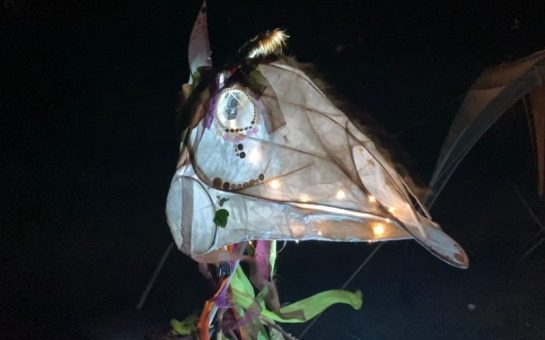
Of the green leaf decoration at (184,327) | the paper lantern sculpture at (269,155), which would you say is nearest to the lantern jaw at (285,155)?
the paper lantern sculpture at (269,155)

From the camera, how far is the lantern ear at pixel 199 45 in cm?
85

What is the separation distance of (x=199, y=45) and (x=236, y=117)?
0.14m

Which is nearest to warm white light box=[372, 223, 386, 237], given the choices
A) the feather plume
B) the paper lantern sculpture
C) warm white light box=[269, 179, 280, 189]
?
the paper lantern sculpture

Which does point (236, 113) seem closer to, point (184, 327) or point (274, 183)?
point (274, 183)

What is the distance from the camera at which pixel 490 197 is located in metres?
1.24

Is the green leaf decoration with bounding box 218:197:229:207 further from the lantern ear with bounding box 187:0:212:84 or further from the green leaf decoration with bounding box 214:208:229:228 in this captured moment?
the lantern ear with bounding box 187:0:212:84

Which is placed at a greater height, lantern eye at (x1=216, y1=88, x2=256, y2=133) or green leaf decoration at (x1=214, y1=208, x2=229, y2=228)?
lantern eye at (x1=216, y1=88, x2=256, y2=133)

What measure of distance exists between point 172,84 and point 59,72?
247 mm

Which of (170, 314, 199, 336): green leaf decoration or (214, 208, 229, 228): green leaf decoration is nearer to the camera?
(214, 208, 229, 228): green leaf decoration

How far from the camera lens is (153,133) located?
1164 millimetres

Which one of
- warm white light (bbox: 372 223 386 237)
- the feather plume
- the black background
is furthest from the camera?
the black background

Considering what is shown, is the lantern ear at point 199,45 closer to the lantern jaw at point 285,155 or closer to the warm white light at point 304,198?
the lantern jaw at point 285,155

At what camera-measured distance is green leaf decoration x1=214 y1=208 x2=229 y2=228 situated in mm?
857

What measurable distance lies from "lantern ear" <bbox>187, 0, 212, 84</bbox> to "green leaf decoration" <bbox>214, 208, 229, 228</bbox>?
0.76ft
